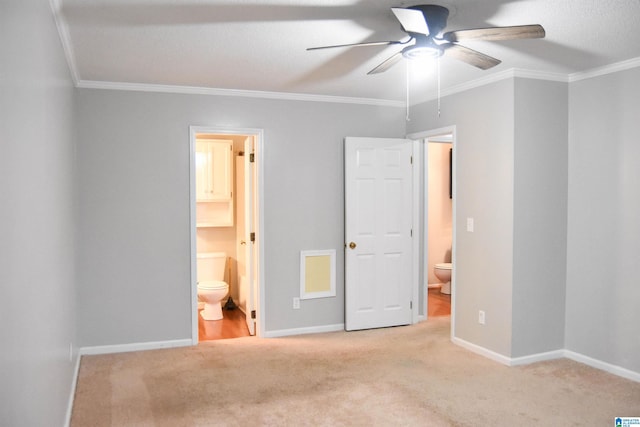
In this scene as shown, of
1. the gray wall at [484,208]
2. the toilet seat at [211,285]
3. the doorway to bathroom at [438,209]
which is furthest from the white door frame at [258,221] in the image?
the doorway to bathroom at [438,209]

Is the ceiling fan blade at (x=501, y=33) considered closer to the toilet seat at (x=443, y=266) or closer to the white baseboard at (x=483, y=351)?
the white baseboard at (x=483, y=351)

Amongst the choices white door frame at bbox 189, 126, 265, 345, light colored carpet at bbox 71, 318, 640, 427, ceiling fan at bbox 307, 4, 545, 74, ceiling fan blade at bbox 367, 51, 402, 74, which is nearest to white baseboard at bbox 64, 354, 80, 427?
light colored carpet at bbox 71, 318, 640, 427

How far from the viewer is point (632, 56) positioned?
148 inches

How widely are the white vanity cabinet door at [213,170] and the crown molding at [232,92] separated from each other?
1.59 m

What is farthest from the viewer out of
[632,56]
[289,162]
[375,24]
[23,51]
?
[289,162]

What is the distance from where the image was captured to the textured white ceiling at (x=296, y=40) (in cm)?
277

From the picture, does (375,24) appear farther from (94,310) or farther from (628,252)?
(94,310)

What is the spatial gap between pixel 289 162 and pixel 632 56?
3017 mm

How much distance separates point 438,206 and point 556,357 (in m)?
3.64

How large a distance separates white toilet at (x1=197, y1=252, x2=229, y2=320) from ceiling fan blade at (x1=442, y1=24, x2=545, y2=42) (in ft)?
13.2

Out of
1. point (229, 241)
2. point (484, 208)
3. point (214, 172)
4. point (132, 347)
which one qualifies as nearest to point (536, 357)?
point (484, 208)

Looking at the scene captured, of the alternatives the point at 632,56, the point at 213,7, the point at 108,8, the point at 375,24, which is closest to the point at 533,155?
the point at 632,56

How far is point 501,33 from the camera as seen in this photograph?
8.48 ft

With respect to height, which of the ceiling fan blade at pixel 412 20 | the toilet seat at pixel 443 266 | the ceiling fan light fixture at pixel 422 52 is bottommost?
the toilet seat at pixel 443 266
